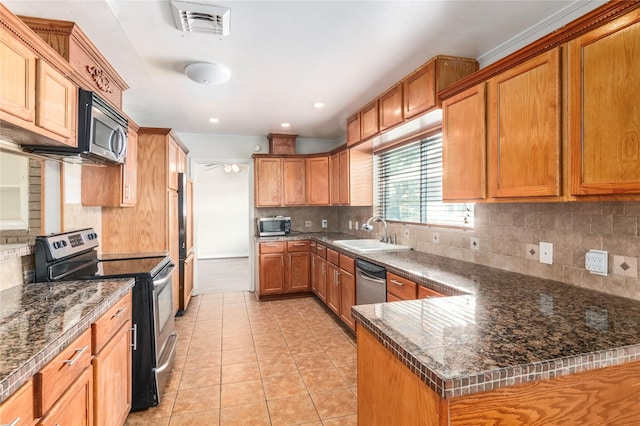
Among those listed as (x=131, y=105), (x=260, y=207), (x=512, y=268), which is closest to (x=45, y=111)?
(x=131, y=105)

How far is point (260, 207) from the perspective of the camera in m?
5.22

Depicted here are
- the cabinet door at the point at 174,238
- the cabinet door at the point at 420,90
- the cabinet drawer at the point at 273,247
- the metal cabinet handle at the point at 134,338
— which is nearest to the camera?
the metal cabinet handle at the point at 134,338

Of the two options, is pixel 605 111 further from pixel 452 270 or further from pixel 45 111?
pixel 45 111

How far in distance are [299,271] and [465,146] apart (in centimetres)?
Result: 327

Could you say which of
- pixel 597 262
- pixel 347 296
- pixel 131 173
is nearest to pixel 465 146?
pixel 597 262

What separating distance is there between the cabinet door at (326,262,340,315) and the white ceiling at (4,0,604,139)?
1.95 meters

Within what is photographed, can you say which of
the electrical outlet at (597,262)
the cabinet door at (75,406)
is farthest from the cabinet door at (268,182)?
the electrical outlet at (597,262)

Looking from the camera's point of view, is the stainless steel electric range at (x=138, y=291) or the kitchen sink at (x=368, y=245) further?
the kitchen sink at (x=368, y=245)

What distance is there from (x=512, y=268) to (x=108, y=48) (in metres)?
3.23

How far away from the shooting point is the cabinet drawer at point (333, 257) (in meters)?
3.80

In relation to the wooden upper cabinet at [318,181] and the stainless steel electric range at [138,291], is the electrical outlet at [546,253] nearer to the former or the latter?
the stainless steel electric range at [138,291]

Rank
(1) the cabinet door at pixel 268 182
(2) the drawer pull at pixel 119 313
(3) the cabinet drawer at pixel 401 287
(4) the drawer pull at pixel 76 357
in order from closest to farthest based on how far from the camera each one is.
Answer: (4) the drawer pull at pixel 76 357
(2) the drawer pull at pixel 119 313
(3) the cabinet drawer at pixel 401 287
(1) the cabinet door at pixel 268 182

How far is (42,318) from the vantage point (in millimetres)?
1371

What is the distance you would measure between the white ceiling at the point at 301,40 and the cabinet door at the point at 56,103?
468mm
